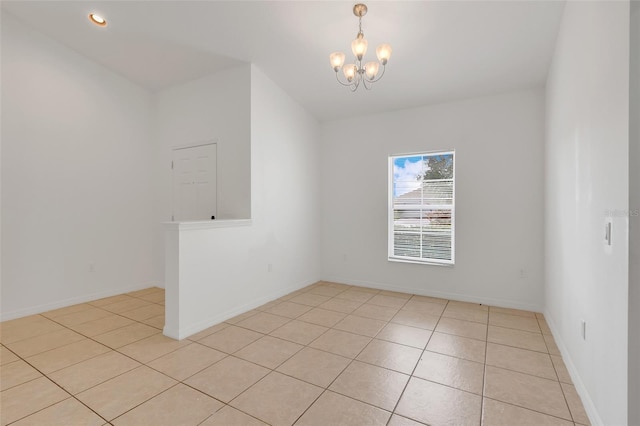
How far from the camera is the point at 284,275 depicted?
162 inches

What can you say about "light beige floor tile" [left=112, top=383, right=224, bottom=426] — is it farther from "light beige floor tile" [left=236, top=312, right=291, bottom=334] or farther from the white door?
the white door

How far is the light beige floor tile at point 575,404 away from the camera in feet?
5.30

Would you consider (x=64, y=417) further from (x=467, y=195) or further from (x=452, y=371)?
(x=467, y=195)

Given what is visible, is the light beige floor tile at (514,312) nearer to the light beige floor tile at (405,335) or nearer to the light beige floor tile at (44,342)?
the light beige floor tile at (405,335)

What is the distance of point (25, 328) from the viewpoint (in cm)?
290

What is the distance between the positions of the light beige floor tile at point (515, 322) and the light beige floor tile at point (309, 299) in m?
1.98

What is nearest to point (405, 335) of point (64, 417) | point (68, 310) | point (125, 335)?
point (64, 417)

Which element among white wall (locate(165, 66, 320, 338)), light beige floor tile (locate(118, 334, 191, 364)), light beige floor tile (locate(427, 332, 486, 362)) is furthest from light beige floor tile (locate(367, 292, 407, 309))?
light beige floor tile (locate(118, 334, 191, 364))

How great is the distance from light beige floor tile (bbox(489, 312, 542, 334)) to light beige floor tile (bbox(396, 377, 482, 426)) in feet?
4.86

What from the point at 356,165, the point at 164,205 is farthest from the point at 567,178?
the point at 164,205

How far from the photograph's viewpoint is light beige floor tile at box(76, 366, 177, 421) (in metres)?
1.72

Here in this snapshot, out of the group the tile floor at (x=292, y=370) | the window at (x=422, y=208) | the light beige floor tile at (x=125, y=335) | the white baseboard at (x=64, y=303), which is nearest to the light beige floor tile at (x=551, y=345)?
the tile floor at (x=292, y=370)

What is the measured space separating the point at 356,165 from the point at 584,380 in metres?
3.47

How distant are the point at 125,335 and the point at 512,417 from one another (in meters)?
3.20
